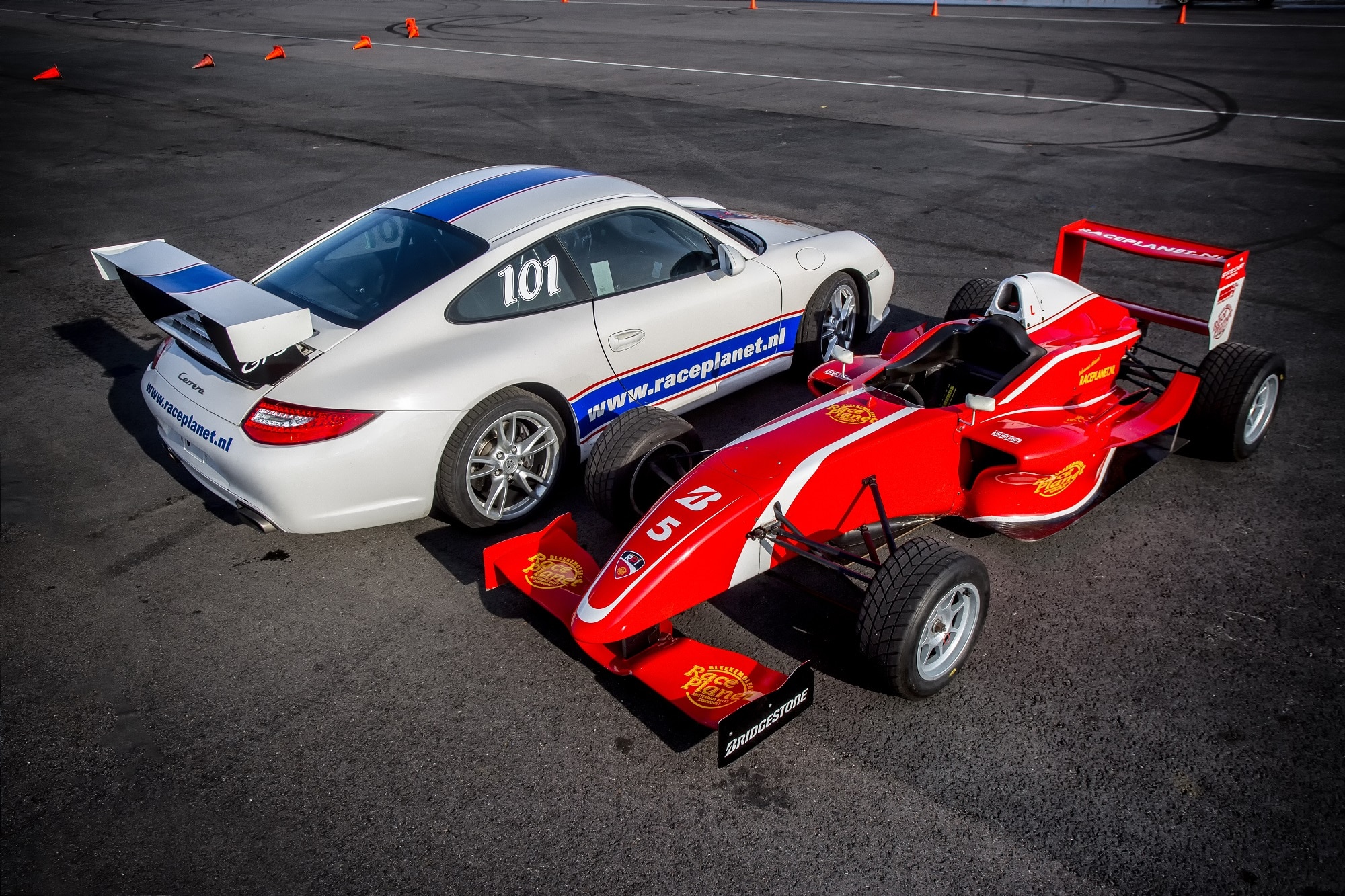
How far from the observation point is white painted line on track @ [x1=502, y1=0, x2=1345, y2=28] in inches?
869

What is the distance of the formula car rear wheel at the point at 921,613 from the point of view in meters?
3.79

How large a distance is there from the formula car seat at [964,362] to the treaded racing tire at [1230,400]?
1.21 m

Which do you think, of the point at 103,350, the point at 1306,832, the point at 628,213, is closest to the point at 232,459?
the point at 628,213

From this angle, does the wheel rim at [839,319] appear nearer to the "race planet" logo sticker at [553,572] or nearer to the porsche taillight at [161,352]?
the "race planet" logo sticker at [553,572]

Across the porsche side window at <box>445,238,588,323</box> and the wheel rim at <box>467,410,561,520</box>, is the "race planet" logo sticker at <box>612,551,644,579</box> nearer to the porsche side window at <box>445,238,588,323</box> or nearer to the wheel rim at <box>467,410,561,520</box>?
the wheel rim at <box>467,410,561,520</box>

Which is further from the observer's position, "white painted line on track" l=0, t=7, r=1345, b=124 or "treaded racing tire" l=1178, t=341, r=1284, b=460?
"white painted line on track" l=0, t=7, r=1345, b=124

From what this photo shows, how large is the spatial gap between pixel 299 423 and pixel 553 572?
1425 mm

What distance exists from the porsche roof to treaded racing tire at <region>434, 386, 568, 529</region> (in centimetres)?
92

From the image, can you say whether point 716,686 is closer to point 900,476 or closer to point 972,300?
point 900,476

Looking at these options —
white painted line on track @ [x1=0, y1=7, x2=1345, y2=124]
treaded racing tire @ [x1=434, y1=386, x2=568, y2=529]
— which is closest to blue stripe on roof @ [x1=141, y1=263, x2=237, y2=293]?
treaded racing tire @ [x1=434, y1=386, x2=568, y2=529]

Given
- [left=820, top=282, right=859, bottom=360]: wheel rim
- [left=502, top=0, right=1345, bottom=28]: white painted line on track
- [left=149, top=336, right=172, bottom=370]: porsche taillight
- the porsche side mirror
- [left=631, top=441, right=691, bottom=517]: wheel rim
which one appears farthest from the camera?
[left=502, top=0, right=1345, bottom=28]: white painted line on track

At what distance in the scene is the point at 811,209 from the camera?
1048 cm

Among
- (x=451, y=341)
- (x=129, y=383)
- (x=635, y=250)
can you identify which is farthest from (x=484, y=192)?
(x=129, y=383)

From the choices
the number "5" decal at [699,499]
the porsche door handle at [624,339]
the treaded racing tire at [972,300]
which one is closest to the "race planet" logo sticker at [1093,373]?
the treaded racing tire at [972,300]
